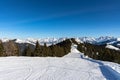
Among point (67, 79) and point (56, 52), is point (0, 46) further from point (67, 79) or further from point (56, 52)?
point (67, 79)

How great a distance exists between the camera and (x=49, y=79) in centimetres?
1261

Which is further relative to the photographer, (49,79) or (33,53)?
(33,53)

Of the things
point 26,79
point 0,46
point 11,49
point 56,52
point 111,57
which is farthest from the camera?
point 56,52

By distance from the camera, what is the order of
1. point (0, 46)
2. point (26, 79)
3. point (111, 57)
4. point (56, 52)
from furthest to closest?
1. point (56, 52)
2. point (111, 57)
3. point (0, 46)
4. point (26, 79)

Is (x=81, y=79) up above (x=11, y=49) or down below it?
below

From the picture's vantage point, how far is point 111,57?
2662 inches

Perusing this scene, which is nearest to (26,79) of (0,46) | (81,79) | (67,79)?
(67,79)

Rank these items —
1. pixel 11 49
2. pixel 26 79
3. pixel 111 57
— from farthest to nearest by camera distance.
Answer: pixel 111 57 < pixel 11 49 < pixel 26 79

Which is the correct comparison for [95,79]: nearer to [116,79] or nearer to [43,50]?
[116,79]

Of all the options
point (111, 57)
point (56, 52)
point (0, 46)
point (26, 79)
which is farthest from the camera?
point (56, 52)

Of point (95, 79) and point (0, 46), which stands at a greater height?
point (0, 46)

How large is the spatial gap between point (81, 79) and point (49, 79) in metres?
2.41

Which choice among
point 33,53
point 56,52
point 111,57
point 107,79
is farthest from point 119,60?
point 107,79

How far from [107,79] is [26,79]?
5.96 m
